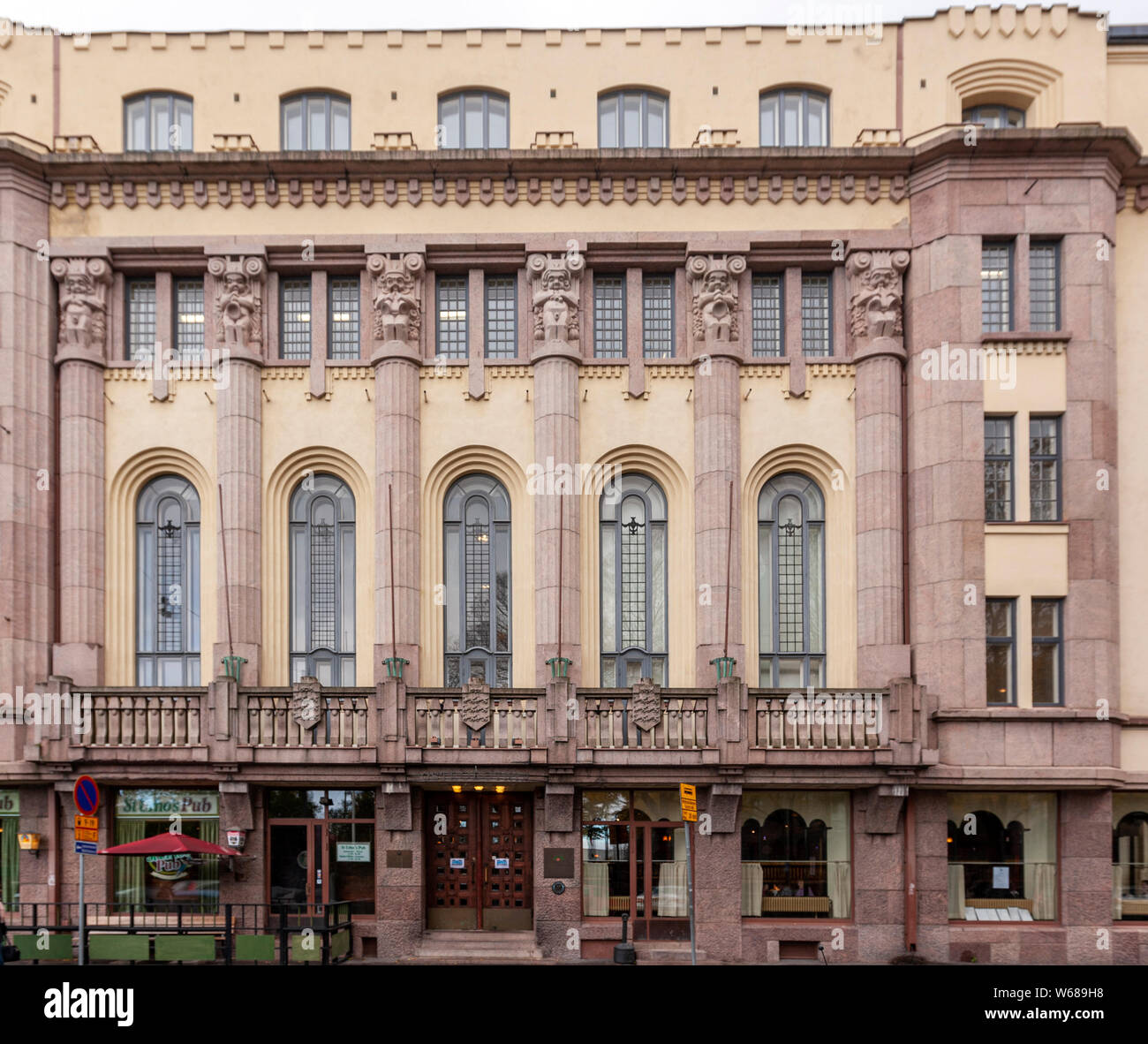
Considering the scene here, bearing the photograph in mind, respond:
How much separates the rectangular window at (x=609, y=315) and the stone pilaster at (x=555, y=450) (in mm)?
747

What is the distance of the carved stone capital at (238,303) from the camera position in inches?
887

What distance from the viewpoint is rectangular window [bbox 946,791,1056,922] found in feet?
69.6

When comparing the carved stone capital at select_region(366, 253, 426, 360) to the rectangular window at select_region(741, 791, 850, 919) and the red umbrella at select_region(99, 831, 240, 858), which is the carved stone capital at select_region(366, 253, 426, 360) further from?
the rectangular window at select_region(741, 791, 850, 919)

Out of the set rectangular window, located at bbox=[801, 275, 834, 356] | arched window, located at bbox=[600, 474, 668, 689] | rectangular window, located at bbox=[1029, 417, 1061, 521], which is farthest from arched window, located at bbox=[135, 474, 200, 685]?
rectangular window, located at bbox=[1029, 417, 1061, 521]

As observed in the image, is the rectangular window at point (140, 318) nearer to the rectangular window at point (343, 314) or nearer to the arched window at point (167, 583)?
the arched window at point (167, 583)

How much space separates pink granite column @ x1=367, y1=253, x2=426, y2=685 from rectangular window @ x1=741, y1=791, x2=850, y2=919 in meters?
8.73

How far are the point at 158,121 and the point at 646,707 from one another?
18.7 metres

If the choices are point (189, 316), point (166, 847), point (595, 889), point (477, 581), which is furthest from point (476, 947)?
point (189, 316)

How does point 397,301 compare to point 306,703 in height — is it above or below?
above

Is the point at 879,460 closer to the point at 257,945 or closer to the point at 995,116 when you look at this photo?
the point at 995,116

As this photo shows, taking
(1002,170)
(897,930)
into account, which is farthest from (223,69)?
(897,930)

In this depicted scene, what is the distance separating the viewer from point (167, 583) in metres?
23.1

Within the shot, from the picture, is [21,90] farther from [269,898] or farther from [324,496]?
[269,898]
